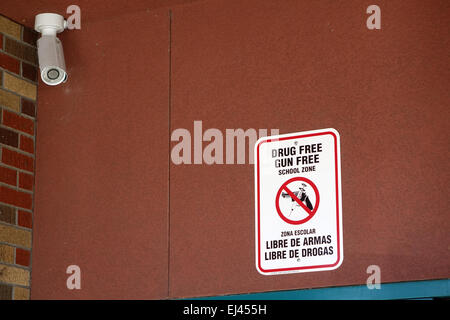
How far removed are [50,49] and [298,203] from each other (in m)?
1.14

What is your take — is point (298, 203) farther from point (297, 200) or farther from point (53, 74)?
point (53, 74)

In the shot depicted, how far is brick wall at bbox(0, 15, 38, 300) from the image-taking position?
3842 millimetres

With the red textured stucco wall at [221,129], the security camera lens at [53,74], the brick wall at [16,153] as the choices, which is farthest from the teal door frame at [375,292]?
the security camera lens at [53,74]

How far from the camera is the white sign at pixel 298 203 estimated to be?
11.5ft

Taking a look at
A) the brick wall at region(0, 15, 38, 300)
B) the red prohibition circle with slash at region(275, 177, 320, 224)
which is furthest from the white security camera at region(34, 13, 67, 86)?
the red prohibition circle with slash at region(275, 177, 320, 224)

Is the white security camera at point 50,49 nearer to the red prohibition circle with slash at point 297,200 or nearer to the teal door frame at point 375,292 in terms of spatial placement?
the red prohibition circle with slash at point 297,200

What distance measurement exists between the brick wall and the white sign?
0.93m

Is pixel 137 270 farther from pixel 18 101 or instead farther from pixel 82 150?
pixel 18 101

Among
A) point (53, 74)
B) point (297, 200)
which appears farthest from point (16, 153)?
point (297, 200)

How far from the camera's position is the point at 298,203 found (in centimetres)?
358
